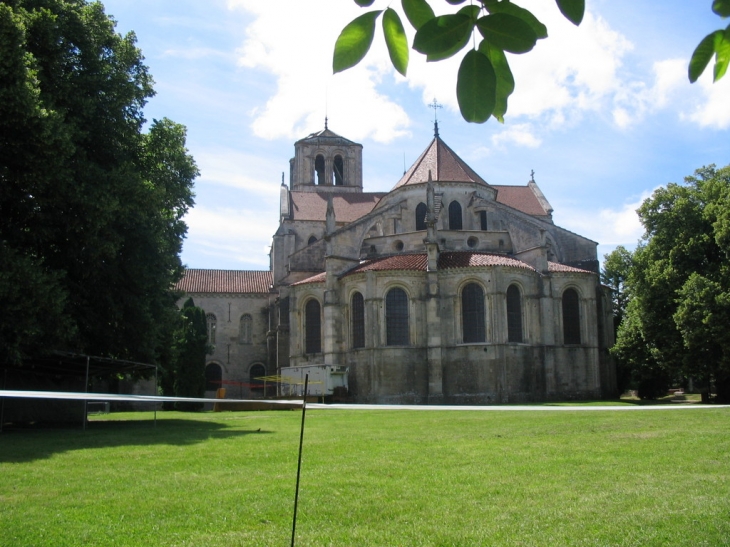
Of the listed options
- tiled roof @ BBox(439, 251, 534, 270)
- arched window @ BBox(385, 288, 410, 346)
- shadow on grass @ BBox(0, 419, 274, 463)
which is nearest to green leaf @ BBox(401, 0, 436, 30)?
shadow on grass @ BBox(0, 419, 274, 463)

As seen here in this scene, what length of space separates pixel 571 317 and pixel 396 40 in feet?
121

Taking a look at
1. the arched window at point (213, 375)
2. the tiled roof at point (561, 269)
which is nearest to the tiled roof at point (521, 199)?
the tiled roof at point (561, 269)

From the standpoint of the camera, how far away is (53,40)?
19359 mm

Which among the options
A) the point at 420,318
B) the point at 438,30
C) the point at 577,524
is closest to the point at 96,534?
the point at 577,524

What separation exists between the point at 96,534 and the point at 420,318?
29.9m

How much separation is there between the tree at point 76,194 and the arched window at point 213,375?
94.1 feet

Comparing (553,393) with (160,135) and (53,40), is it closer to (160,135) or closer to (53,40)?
(160,135)

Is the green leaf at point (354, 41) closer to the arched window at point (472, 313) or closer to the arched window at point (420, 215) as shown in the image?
the arched window at point (472, 313)

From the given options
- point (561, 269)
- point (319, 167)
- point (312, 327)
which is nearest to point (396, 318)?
point (312, 327)

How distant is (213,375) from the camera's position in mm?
52344

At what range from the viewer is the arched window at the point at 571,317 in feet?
124

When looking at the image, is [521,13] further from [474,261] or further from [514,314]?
[514,314]

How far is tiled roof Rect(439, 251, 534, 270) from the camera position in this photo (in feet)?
119

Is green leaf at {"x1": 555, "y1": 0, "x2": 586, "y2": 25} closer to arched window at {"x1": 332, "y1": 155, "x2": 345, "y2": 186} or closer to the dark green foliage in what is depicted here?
the dark green foliage
